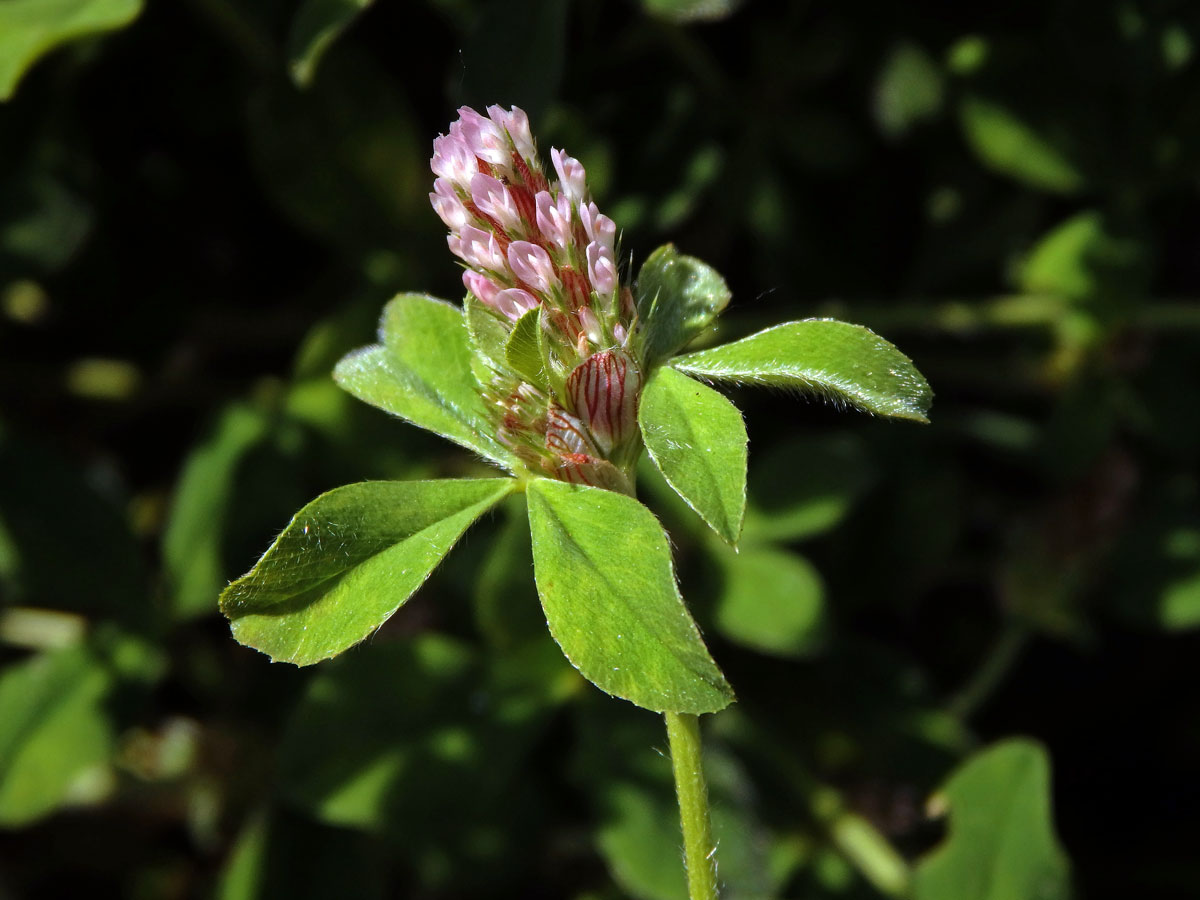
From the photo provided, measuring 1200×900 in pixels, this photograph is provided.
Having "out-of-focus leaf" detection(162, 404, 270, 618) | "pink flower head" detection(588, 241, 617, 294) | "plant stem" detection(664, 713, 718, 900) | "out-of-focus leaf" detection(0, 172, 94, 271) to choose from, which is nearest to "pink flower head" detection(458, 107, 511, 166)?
"pink flower head" detection(588, 241, 617, 294)

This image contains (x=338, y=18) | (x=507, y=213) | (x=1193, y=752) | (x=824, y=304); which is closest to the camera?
(x=507, y=213)

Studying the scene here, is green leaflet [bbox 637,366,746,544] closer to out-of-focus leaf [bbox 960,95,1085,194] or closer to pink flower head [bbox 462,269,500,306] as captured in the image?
pink flower head [bbox 462,269,500,306]

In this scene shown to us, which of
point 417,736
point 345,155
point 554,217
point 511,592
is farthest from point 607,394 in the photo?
point 345,155

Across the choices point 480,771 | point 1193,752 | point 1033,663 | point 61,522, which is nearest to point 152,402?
point 61,522

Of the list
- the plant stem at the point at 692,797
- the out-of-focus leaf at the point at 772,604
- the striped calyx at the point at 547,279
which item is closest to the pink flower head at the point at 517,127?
the striped calyx at the point at 547,279

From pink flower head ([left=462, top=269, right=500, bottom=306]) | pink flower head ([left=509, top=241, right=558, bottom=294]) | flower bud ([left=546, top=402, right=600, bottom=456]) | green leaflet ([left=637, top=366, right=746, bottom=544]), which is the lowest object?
flower bud ([left=546, top=402, right=600, bottom=456])

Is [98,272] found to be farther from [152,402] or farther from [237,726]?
[237,726]

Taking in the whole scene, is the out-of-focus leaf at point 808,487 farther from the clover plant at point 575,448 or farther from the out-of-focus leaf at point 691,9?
the clover plant at point 575,448
